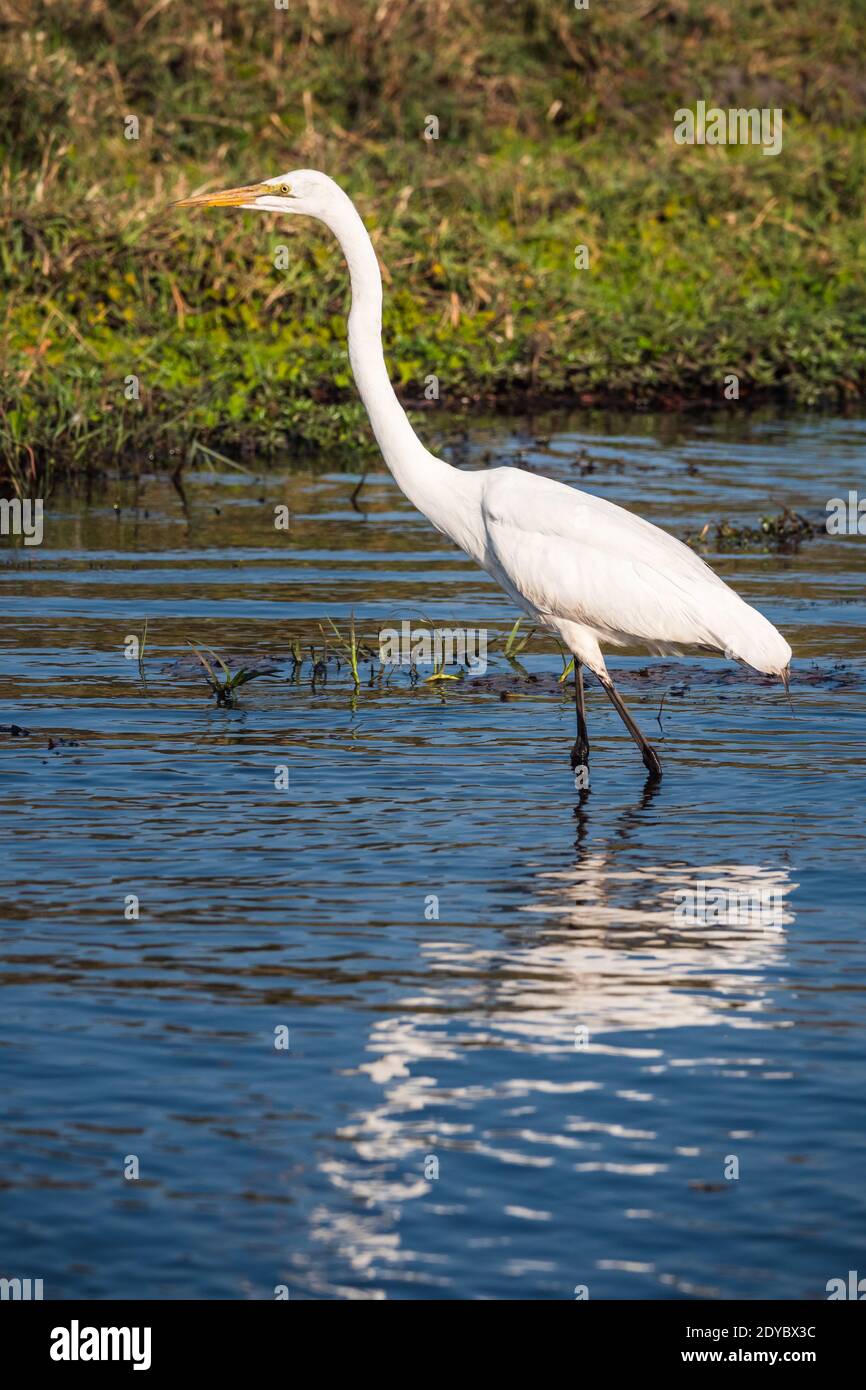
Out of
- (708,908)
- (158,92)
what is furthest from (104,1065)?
(158,92)

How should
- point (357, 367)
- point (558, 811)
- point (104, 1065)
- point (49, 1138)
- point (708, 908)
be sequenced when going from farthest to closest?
point (357, 367) → point (558, 811) → point (708, 908) → point (104, 1065) → point (49, 1138)

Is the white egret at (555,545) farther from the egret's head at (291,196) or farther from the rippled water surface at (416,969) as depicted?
the rippled water surface at (416,969)

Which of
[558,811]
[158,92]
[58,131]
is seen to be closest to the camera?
[558,811]

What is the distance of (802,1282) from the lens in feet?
14.8

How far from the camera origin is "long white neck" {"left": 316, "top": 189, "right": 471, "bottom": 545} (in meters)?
8.62

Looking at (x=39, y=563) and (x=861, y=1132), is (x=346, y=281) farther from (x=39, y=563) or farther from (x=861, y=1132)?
(x=861, y=1132)

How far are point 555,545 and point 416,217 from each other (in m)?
9.84

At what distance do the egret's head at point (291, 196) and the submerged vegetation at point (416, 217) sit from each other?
201 inches
